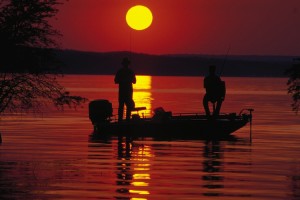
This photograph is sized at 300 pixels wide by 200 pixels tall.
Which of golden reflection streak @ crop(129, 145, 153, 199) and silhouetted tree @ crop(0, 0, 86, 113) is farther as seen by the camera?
silhouetted tree @ crop(0, 0, 86, 113)

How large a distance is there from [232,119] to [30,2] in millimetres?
8132

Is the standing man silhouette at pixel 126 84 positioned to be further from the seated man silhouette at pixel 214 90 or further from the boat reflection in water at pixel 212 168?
the boat reflection in water at pixel 212 168

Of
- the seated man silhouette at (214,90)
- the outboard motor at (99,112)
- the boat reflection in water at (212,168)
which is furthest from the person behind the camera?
the outboard motor at (99,112)

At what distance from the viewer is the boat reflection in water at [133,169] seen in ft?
48.7

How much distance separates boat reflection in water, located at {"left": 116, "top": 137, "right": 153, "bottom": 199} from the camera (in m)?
14.8

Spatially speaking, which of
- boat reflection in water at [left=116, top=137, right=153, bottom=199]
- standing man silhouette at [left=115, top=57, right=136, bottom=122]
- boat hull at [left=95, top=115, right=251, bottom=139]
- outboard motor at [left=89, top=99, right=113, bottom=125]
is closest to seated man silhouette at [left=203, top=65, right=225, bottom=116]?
boat hull at [left=95, top=115, right=251, bottom=139]

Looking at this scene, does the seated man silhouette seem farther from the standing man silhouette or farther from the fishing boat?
the standing man silhouette

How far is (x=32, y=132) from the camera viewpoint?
2955cm

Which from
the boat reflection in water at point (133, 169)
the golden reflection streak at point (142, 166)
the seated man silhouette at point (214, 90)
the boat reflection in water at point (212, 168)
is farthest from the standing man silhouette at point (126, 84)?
the golden reflection streak at point (142, 166)

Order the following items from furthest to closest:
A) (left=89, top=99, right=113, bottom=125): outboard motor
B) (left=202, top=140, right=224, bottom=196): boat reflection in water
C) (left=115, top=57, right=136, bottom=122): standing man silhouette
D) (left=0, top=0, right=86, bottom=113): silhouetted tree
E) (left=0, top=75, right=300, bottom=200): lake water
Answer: (left=89, top=99, right=113, bottom=125): outboard motor → (left=115, top=57, right=136, bottom=122): standing man silhouette → (left=0, top=0, right=86, bottom=113): silhouetted tree → (left=202, top=140, right=224, bottom=196): boat reflection in water → (left=0, top=75, right=300, bottom=200): lake water

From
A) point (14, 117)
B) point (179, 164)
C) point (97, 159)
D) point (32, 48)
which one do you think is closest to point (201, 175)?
point (179, 164)

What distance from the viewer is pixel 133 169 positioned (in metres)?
18.1

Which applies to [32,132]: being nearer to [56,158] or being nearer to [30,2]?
[30,2]

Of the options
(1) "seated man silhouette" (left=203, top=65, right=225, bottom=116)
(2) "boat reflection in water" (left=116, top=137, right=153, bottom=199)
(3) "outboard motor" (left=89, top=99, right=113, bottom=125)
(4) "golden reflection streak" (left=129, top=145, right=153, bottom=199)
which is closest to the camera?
(2) "boat reflection in water" (left=116, top=137, right=153, bottom=199)
